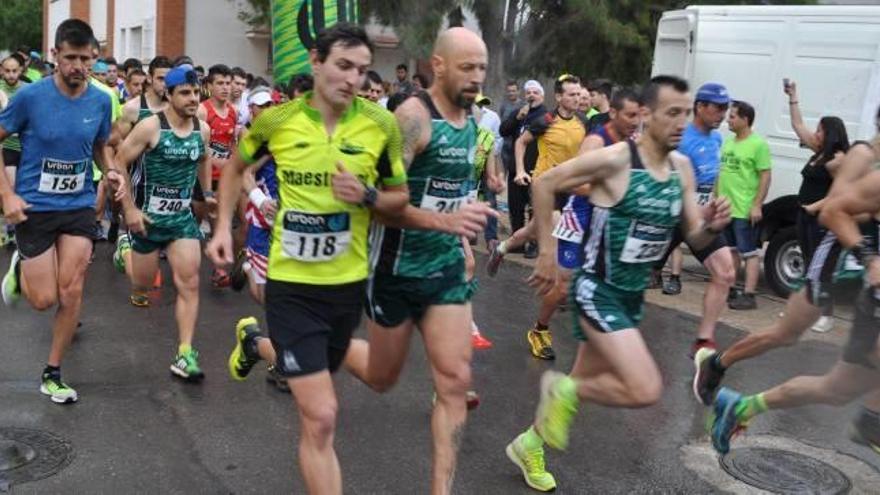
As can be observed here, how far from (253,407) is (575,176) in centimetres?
235

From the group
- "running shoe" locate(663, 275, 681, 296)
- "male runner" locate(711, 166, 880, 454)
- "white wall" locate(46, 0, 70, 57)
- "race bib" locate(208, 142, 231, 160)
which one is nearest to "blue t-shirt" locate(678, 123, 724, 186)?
"running shoe" locate(663, 275, 681, 296)

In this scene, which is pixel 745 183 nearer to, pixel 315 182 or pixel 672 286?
pixel 672 286

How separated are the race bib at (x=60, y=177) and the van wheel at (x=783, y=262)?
671 cm

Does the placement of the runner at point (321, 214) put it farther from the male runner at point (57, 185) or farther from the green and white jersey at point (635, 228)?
the male runner at point (57, 185)

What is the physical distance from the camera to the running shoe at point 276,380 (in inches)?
223

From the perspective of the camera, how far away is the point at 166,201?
6.11 metres

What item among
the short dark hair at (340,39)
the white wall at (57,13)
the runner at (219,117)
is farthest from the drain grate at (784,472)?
the white wall at (57,13)

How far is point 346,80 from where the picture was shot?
11.7 ft

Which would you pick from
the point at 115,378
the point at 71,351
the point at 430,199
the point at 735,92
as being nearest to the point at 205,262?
the point at 71,351

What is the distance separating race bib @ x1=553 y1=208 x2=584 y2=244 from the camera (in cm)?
623

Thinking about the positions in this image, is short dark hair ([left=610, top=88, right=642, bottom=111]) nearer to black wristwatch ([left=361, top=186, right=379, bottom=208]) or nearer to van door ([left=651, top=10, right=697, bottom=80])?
black wristwatch ([left=361, top=186, right=379, bottom=208])

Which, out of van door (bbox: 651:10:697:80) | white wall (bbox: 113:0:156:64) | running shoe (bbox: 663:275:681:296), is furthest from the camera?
white wall (bbox: 113:0:156:64)

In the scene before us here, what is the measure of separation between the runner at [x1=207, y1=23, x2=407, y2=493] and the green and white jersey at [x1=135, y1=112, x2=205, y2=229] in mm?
2592

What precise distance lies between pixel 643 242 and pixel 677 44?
7551 millimetres
